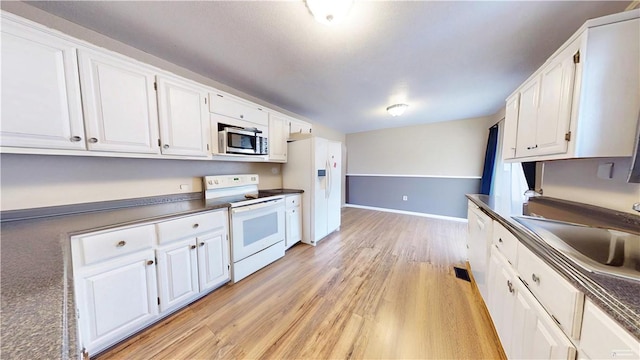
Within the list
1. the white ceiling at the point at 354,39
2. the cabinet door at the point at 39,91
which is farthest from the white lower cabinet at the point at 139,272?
the white ceiling at the point at 354,39

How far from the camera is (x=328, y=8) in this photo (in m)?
1.18

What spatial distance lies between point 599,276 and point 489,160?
373cm

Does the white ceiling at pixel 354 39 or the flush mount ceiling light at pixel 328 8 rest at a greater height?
the white ceiling at pixel 354 39

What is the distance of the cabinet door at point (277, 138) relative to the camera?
2.71 m

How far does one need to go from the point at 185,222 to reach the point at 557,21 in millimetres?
3232

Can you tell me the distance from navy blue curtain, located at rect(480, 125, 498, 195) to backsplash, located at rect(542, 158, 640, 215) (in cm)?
186

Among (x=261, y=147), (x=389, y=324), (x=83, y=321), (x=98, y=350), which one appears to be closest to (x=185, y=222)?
(x=83, y=321)

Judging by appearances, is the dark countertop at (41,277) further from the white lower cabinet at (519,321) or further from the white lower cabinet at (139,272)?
the white lower cabinet at (519,321)

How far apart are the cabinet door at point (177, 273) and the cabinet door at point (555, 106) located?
9.08 ft

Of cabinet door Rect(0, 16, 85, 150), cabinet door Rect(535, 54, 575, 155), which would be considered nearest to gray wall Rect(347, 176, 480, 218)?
cabinet door Rect(535, 54, 575, 155)

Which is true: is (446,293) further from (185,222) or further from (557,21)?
(185,222)

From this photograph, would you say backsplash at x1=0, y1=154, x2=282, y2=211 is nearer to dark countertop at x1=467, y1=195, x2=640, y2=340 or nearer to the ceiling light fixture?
dark countertop at x1=467, y1=195, x2=640, y2=340

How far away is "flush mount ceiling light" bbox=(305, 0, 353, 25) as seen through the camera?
3.78 feet

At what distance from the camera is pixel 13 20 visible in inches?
42.3
